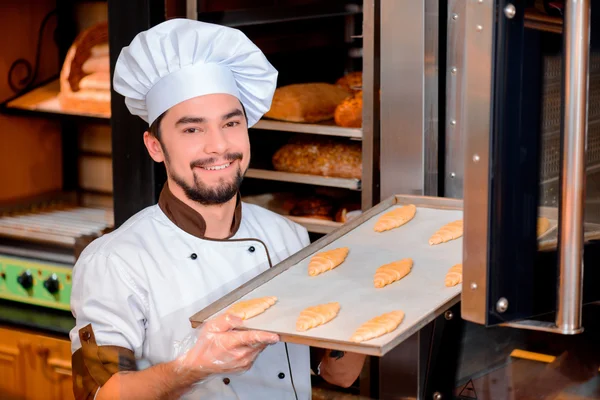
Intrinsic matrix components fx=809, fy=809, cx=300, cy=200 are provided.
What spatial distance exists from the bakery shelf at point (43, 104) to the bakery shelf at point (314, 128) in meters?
0.58

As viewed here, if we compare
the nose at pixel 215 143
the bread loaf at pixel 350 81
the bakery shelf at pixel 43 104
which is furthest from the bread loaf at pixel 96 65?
the nose at pixel 215 143

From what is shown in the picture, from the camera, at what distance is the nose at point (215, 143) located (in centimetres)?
171

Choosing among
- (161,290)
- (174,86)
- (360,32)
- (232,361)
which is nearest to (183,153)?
(174,86)

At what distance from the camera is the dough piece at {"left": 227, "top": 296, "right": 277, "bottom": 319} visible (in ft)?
4.70

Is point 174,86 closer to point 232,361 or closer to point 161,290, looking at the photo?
point 161,290

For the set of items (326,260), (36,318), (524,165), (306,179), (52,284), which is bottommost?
(36,318)

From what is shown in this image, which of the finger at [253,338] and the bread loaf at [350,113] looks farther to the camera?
the bread loaf at [350,113]

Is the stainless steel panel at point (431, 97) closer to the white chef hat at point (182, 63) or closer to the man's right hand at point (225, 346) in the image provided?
the white chef hat at point (182, 63)

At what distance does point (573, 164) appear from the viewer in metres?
1.09

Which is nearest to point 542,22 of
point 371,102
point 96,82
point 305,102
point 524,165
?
point 524,165

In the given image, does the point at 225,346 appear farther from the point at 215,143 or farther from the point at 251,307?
the point at 215,143

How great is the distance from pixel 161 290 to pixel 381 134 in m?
0.76

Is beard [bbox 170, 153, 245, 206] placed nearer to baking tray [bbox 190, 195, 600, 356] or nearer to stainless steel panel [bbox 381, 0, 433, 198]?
baking tray [bbox 190, 195, 600, 356]

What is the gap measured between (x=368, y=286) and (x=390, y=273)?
0.05m
